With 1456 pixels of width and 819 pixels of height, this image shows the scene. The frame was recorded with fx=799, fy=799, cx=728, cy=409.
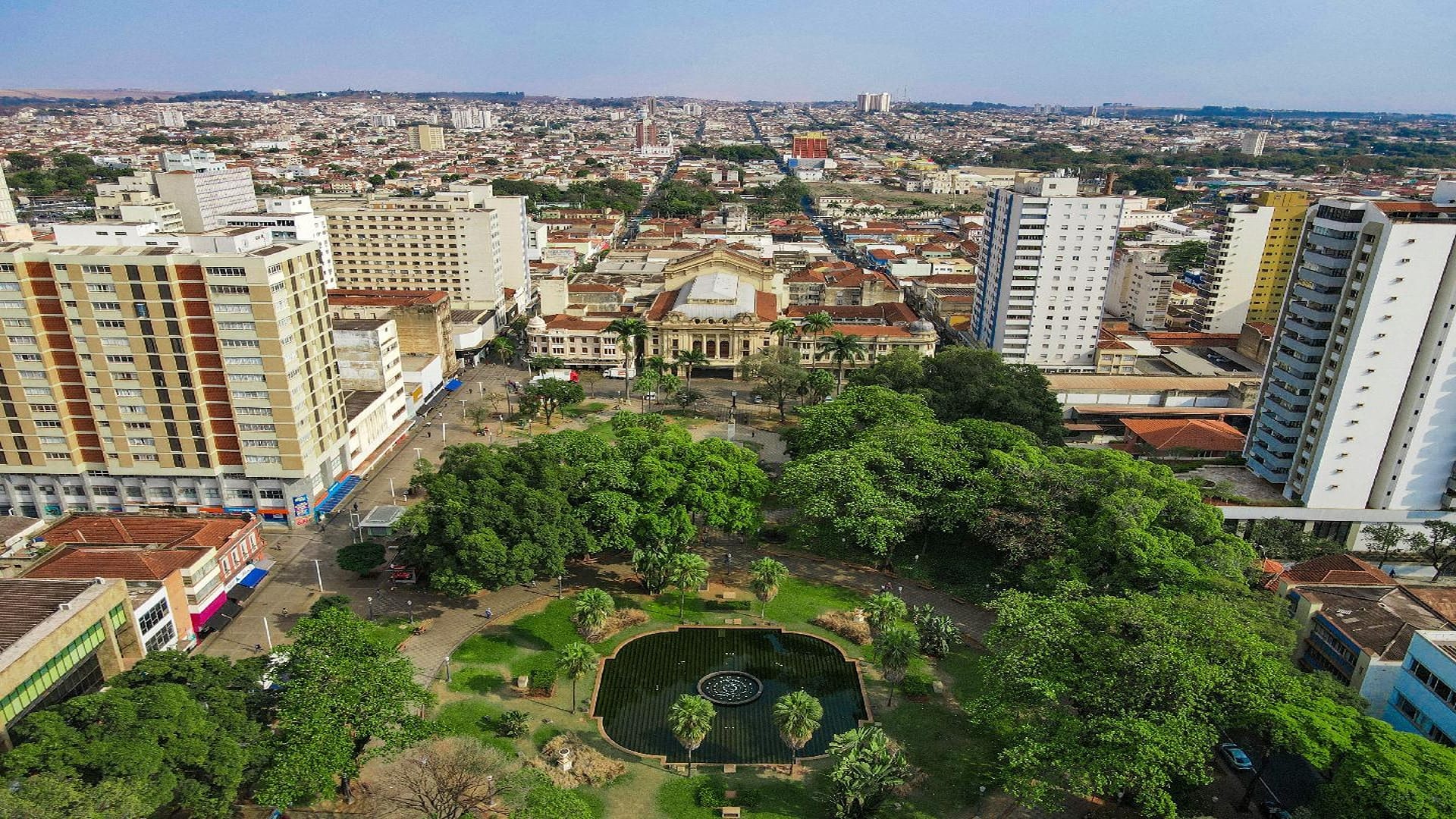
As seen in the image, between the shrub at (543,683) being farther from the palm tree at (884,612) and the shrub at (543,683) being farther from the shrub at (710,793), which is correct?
the palm tree at (884,612)

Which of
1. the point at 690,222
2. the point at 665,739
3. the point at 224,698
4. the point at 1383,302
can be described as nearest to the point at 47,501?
the point at 224,698

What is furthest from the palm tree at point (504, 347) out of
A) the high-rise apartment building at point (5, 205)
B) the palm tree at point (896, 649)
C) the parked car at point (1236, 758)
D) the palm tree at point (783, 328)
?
the high-rise apartment building at point (5, 205)

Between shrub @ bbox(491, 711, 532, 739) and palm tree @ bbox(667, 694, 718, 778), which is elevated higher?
palm tree @ bbox(667, 694, 718, 778)

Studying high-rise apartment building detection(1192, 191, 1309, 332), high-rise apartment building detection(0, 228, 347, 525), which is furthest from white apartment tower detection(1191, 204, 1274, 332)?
high-rise apartment building detection(0, 228, 347, 525)

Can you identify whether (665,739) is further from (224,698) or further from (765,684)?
(224,698)

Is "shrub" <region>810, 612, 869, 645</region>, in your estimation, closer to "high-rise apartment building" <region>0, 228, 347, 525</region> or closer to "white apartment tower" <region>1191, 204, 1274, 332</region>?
"high-rise apartment building" <region>0, 228, 347, 525</region>

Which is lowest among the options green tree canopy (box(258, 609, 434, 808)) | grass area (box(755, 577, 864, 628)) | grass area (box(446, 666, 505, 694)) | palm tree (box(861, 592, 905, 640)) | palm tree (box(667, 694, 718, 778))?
grass area (box(755, 577, 864, 628))

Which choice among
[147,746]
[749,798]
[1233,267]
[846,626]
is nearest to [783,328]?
[846,626]
